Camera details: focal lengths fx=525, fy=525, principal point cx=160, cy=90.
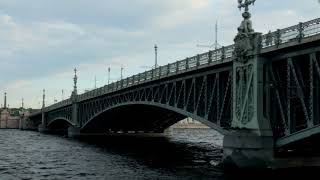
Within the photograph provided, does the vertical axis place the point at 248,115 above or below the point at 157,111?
below

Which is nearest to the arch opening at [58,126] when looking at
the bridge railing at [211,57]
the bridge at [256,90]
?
the bridge railing at [211,57]

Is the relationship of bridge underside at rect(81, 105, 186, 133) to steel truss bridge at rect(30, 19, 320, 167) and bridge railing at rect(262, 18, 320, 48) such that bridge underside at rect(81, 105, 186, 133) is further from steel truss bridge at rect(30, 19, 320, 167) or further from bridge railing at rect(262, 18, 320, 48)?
bridge railing at rect(262, 18, 320, 48)

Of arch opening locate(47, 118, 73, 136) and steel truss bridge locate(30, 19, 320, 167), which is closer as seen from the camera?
steel truss bridge locate(30, 19, 320, 167)

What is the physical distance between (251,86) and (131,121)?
5936 cm

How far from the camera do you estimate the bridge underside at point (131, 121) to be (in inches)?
3312

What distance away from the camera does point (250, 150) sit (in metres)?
33.5

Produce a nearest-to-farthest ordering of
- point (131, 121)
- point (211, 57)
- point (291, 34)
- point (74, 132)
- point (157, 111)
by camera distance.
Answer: point (291, 34) < point (211, 57) < point (157, 111) < point (131, 121) < point (74, 132)

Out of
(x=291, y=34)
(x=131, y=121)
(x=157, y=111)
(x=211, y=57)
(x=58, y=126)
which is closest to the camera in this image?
(x=291, y=34)

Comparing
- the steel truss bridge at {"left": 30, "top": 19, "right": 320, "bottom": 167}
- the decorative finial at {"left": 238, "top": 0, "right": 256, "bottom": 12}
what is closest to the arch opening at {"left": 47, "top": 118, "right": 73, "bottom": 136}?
the steel truss bridge at {"left": 30, "top": 19, "right": 320, "bottom": 167}

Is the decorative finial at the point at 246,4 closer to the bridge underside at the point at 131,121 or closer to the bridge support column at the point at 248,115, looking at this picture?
the bridge support column at the point at 248,115

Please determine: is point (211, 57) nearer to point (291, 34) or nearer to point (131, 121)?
point (291, 34)

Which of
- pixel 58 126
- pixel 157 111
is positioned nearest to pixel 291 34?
pixel 157 111

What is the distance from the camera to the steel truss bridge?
3039cm

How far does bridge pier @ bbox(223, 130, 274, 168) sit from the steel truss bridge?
76 cm
